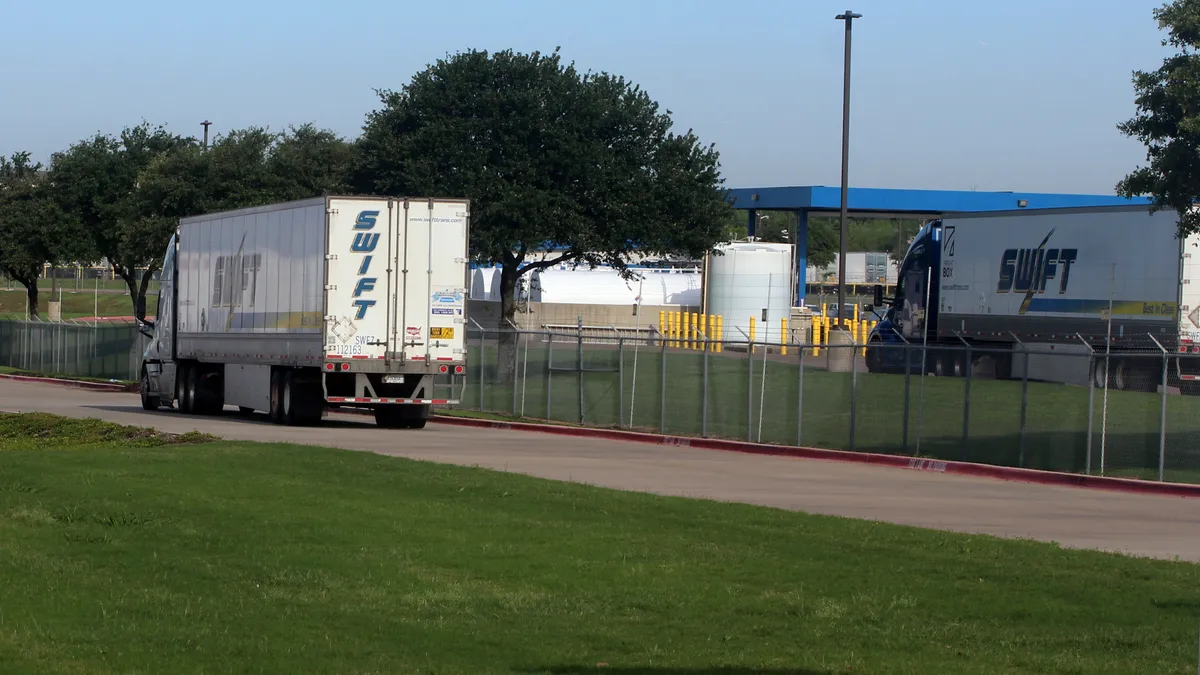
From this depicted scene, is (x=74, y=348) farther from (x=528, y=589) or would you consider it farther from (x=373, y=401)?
(x=528, y=589)

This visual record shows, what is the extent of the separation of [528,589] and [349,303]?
17.2 metres

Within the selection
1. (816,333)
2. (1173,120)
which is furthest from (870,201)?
(1173,120)

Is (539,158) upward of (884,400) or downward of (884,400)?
upward

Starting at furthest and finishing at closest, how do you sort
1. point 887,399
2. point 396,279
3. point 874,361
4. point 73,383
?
point 73,383, point 874,361, point 887,399, point 396,279

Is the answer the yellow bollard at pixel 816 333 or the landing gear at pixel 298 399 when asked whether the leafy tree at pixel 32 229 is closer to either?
the yellow bollard at pixel 816 333

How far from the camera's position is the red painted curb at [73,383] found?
47662 millimetres

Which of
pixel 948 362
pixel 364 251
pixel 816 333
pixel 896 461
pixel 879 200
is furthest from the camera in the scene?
pixel 879 200

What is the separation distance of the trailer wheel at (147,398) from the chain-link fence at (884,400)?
24.6ft

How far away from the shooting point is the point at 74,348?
54844mm

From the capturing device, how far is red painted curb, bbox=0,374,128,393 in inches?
1876

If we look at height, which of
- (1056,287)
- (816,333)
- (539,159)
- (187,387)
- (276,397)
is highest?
(539,159)

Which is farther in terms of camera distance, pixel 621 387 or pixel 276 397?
pixel 621 387

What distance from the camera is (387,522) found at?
13.3 meters

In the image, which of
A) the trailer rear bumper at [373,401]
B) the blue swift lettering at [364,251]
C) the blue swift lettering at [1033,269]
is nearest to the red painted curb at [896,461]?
the trailer rear bumper at [373,401]
